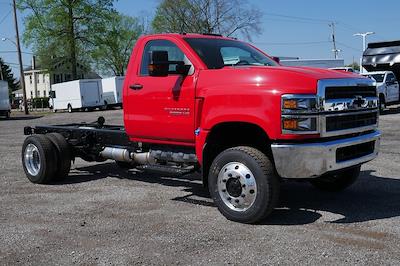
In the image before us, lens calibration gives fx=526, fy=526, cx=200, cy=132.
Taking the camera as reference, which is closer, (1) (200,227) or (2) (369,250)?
(2) (369,250)

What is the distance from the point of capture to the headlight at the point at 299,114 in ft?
17.9

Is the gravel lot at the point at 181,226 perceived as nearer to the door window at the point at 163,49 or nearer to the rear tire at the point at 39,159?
the rear tire at the point at 39,159

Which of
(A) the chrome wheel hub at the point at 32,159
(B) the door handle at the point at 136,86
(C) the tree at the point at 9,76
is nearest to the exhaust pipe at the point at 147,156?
(B) the door handle at the point at 136,86

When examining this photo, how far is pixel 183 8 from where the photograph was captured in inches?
2192

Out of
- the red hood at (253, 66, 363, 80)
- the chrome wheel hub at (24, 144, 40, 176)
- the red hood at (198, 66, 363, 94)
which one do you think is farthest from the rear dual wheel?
the red hood at (253, 66, 363, 80)

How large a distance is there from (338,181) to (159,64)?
3.00m

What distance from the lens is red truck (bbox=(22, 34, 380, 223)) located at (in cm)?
553

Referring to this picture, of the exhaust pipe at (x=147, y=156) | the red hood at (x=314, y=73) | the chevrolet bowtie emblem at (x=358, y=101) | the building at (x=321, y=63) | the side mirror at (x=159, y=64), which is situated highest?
the building at (x=321, y=63)

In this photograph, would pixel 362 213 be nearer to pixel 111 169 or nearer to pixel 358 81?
pixel 358 81

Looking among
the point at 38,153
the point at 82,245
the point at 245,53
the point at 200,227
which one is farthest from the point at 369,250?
the point at 38,153

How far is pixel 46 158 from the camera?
27.9ft

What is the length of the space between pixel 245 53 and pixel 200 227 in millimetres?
2618

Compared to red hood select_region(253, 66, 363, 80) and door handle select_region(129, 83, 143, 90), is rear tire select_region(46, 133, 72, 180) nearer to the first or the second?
door handle select_region(129, 83, 143, 90)

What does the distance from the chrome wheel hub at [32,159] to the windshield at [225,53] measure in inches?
141
